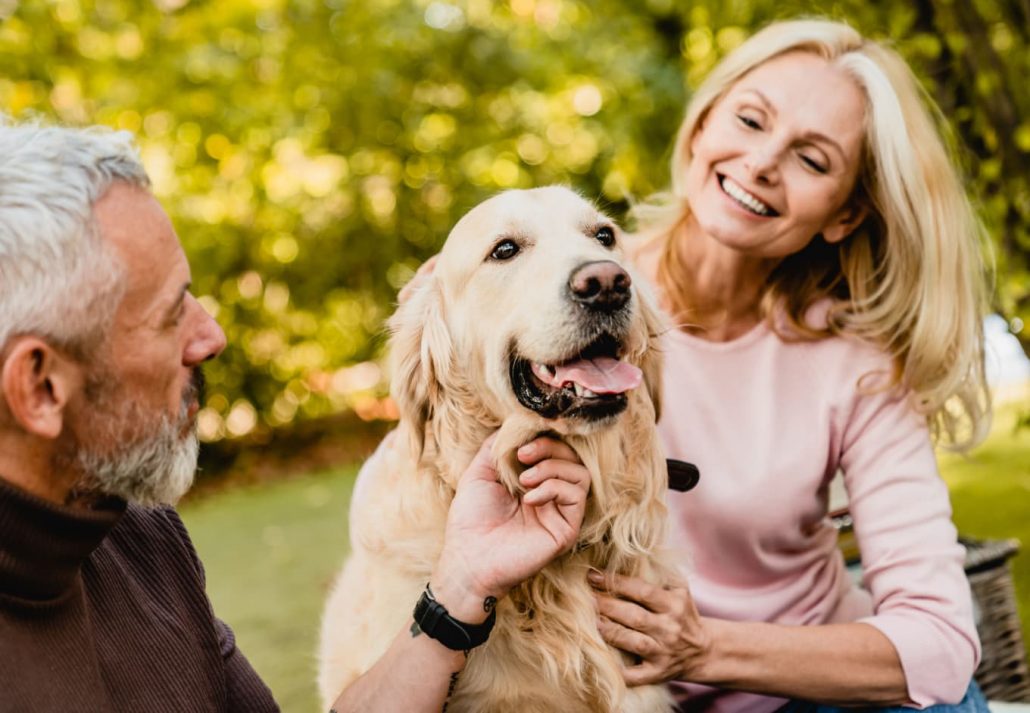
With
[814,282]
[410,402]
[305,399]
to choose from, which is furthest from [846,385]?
[305,399]

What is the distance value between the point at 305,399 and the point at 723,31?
5.76 meters

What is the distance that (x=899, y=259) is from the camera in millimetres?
2406

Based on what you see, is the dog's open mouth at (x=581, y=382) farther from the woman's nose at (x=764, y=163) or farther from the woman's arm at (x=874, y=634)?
the woman's nose at (x=764, y=163)

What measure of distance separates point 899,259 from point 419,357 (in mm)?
1198

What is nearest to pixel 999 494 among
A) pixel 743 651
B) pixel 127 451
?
pixel 743 651

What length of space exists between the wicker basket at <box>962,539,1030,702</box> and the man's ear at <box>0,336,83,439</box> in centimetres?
227

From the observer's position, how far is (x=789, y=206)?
2283 millimetres

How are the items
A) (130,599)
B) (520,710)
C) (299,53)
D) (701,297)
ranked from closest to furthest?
(130,599) < (520,710) < (701,297) < (299,53)

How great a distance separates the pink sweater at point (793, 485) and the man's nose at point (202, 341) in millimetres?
1089

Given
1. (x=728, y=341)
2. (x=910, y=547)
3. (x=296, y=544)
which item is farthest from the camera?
(x=296, y=544)

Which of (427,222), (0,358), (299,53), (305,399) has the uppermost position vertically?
(0,358)

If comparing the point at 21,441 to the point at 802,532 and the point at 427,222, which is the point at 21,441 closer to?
the point at 802,532

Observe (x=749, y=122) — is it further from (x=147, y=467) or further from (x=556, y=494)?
(x=147, y=467)

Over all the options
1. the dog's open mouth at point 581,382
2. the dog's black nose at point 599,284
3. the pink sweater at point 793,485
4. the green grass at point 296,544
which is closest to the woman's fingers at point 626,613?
the pink sweater at point 793,485
